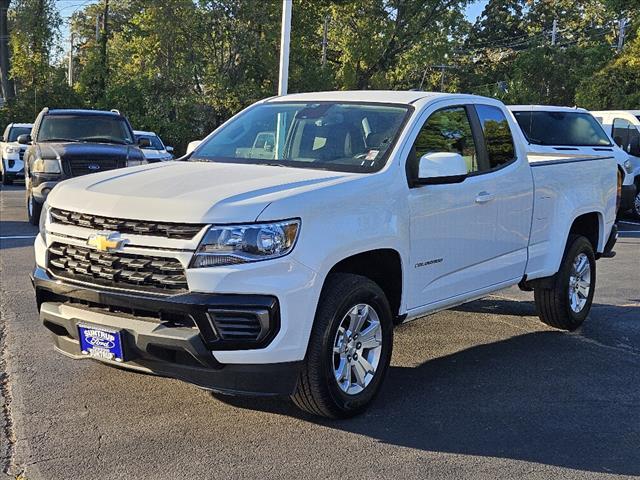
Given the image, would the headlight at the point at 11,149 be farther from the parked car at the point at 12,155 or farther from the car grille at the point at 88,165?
the car grille at the point at 88,165

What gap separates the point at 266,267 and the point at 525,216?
2913mm

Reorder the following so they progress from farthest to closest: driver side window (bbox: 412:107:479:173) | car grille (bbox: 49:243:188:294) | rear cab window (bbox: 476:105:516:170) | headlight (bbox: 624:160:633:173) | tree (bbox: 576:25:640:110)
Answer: tree (bbox: 576:25:640:110), headlight (bbox: 624:160:633:173), rear cab window (bbox: 476:105:516:170), driver side window (bbox: 412:107:479:173), car grille (bbox: 49:243:188:294)

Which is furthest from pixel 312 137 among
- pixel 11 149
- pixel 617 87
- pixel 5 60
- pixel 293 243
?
pixel 5 60

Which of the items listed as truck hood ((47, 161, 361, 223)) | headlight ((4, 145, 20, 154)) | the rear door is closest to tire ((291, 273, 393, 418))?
the rear door

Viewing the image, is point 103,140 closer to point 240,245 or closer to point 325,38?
point 240,245

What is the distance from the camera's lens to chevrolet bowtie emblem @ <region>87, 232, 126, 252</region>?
4227 millimetres

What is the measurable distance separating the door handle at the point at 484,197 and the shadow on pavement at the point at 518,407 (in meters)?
1.24

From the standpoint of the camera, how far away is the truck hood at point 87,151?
12.0 m

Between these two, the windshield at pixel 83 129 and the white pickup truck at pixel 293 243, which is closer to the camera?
the white pickup truck at pixel 293 243

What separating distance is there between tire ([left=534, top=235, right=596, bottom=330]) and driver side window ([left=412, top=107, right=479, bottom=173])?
1.64 m

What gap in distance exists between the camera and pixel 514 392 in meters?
5.33

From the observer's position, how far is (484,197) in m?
5.67

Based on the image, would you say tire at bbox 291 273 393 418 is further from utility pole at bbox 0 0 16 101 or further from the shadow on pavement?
utility pole at bbox 0 0 16 101

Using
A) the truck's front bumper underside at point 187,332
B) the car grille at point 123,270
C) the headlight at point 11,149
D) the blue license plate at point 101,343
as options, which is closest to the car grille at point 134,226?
the car grille at point 123,270
